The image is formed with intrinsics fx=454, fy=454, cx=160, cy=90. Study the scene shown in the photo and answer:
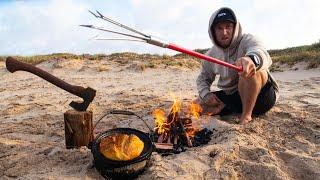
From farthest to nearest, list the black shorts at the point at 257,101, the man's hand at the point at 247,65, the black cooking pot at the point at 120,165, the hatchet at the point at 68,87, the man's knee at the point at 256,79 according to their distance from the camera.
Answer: the black shorts at the point at 257,101
the man's knee at the point at 256,79
the hatchet at the point at 68,87
the man's hand at the point at 247,65
the black cooking pot at the point at 120,165

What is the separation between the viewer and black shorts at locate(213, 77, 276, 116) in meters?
5.41

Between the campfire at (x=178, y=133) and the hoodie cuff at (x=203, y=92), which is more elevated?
the hoodie cuff at (x=203, y=92)

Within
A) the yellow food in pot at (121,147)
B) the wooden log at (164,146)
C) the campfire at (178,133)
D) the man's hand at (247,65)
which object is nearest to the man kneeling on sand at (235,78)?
the man's hand at (247,65)

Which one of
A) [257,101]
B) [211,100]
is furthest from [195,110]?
[257,101]

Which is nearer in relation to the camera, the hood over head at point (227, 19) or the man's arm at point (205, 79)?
the hood over head at point (227, 19)

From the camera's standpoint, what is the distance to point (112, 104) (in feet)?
23.3

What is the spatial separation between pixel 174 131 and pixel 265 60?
123 cm

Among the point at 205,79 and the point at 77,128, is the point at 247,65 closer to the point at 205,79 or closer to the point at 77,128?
the point at 205,79

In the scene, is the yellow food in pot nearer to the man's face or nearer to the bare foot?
the bare foot

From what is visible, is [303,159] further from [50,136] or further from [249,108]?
[50,136]

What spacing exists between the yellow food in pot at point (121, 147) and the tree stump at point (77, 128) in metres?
0.46

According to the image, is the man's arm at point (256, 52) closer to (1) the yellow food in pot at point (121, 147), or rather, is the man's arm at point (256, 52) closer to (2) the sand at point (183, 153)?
(2) the sand at point (183, 153)

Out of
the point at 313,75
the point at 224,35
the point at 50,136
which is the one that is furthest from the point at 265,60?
the point at 313,75

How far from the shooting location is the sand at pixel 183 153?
13.2ft
